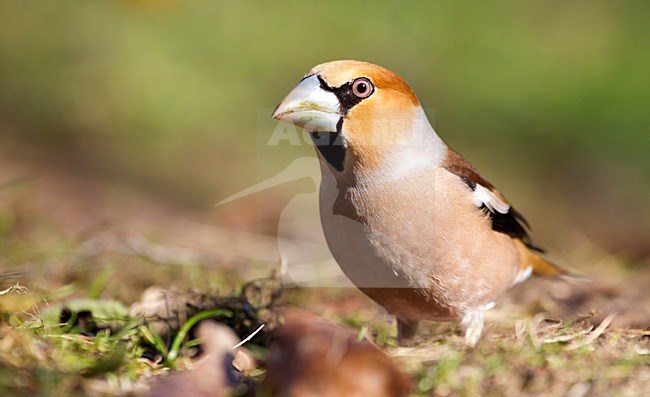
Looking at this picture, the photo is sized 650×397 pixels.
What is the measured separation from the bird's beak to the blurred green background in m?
3.99

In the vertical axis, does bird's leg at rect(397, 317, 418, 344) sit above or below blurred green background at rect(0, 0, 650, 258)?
below

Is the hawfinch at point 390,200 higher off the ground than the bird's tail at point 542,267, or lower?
higher

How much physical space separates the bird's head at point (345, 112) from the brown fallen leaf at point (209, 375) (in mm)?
909

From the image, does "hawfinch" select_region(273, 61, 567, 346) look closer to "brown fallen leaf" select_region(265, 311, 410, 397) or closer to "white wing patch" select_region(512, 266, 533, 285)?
"white wing patch" select_region(512, 266, 533, 285)

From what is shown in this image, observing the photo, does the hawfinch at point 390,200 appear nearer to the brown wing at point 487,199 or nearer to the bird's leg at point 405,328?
the brown wing at point 487,199

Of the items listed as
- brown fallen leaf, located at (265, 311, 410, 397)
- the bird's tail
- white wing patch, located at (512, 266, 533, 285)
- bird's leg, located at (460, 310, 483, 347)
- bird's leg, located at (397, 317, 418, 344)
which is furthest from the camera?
the bird's tail

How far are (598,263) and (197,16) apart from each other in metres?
6.46

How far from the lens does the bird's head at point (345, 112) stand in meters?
3.36

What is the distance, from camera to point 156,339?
329 cm

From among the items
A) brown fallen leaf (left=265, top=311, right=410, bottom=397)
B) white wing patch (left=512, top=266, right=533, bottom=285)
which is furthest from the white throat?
brown fallen leaf (left=265, top=311, right=410, bottom=397)

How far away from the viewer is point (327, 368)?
2.49m

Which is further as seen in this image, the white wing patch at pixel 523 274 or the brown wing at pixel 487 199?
the white wing patch at pixel 523 274

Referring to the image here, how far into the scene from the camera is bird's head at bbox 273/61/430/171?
336cm

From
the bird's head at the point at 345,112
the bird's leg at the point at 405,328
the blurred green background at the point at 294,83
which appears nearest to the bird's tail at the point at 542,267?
the bird's leg at the point at 405,328
